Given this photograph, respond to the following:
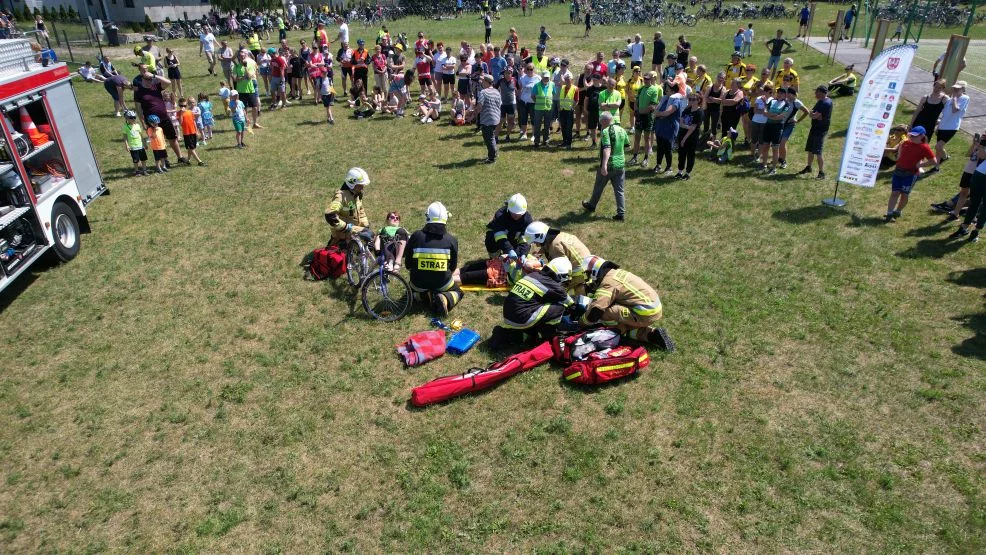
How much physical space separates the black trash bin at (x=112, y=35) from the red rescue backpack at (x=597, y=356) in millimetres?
39335

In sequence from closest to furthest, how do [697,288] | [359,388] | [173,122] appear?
1. [359,388]
2. [697,288]
3. [173,122]

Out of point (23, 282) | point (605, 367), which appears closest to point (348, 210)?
point (605, 367)

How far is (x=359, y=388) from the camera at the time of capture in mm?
8328

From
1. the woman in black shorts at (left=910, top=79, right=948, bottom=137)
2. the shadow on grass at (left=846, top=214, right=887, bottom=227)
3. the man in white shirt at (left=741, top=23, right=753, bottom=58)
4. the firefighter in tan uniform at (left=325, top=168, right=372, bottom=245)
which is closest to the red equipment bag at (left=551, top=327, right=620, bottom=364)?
the firefighter in tan uniform at (left=325, top=168, right=372, bottom=245)

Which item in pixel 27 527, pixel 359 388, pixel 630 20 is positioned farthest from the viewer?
pixel 630 20

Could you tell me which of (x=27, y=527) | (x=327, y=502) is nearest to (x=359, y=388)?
(x=327, y=502)

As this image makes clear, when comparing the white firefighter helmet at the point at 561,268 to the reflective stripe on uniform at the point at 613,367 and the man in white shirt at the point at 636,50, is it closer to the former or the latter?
the reflective stripe on uniform at the point at 613,367

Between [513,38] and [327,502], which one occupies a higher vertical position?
[513,38]

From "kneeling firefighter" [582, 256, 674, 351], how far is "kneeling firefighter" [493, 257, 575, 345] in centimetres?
47

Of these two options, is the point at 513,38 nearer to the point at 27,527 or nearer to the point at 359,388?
the point at 359,388

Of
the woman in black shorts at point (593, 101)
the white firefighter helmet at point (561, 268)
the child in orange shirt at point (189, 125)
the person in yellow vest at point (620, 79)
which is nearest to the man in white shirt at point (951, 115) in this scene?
the person in yellow vest at point (620, 79)

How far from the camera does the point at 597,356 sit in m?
8.30

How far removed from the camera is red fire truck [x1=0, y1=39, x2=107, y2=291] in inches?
412

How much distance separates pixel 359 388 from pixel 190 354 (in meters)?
2.92
